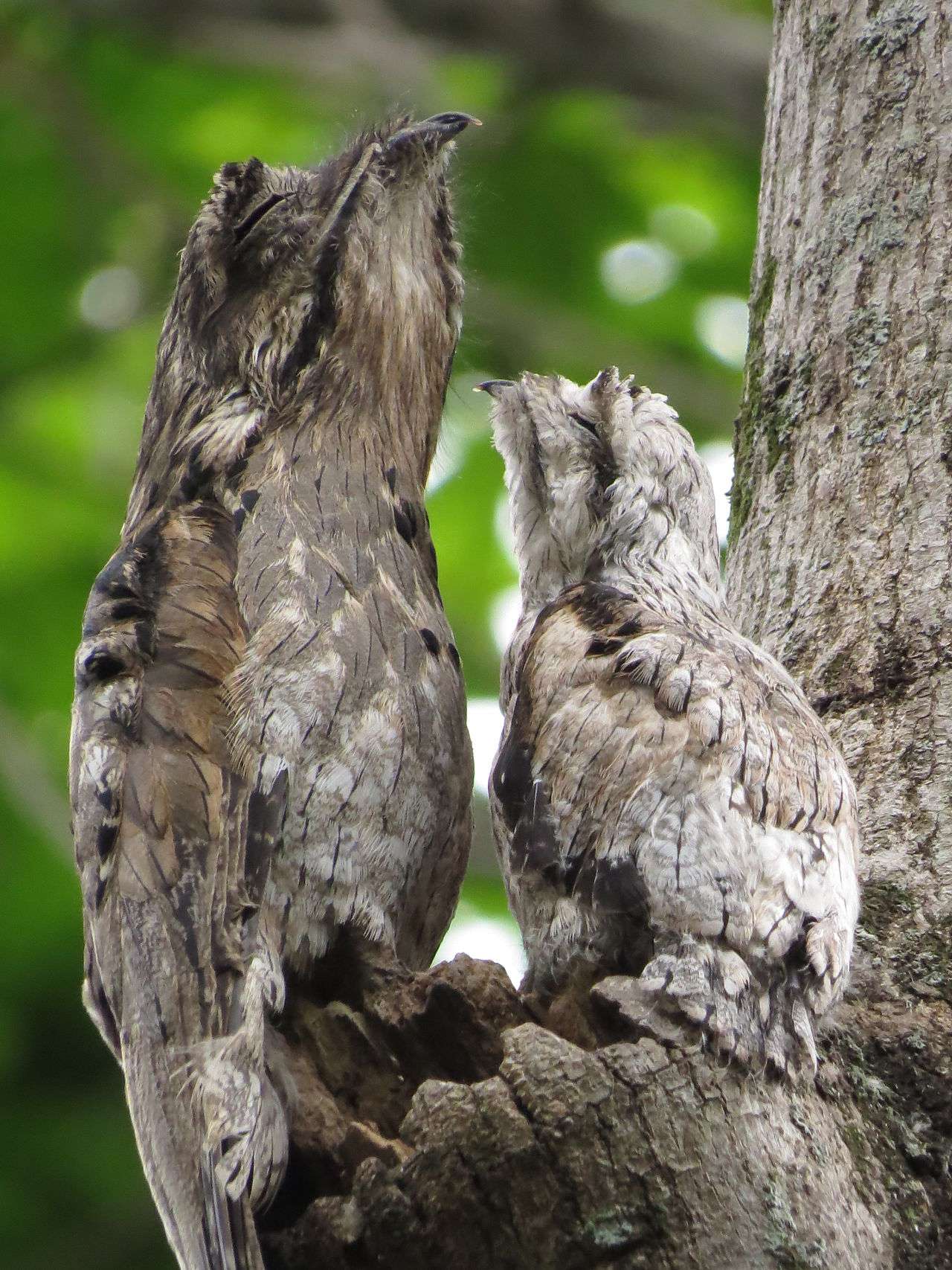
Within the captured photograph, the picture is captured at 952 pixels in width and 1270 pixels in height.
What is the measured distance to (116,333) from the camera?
6.53 m

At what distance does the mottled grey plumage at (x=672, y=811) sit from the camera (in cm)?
211

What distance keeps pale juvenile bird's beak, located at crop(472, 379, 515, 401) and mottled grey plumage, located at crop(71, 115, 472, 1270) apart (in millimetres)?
118

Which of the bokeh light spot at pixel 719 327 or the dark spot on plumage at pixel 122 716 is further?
the bokeh light spot at pixel 719 327

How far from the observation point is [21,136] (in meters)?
6.70

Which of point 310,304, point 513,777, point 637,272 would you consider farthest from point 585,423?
point 637,272

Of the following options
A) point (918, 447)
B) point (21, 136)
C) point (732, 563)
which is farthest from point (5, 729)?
point (918, 447)

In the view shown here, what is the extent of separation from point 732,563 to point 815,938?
122 cm

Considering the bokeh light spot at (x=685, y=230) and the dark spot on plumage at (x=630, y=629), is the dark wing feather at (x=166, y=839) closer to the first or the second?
the dark spot on plumage at (x=630, y=629)

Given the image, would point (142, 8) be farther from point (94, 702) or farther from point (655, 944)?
point (655, 944)

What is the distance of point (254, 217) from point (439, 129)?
1.37 ft

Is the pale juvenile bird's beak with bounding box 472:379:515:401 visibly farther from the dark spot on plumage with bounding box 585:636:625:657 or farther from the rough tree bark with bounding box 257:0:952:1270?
the dark spot on plumage with bounding box 585:636:625:657

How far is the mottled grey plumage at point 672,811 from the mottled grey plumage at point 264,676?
22cm

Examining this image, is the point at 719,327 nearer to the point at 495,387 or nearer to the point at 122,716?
the point at 495,387

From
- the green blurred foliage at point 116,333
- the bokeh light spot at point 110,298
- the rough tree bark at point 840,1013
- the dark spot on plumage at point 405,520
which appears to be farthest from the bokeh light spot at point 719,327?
the dark spot on plumage at point 405,520
